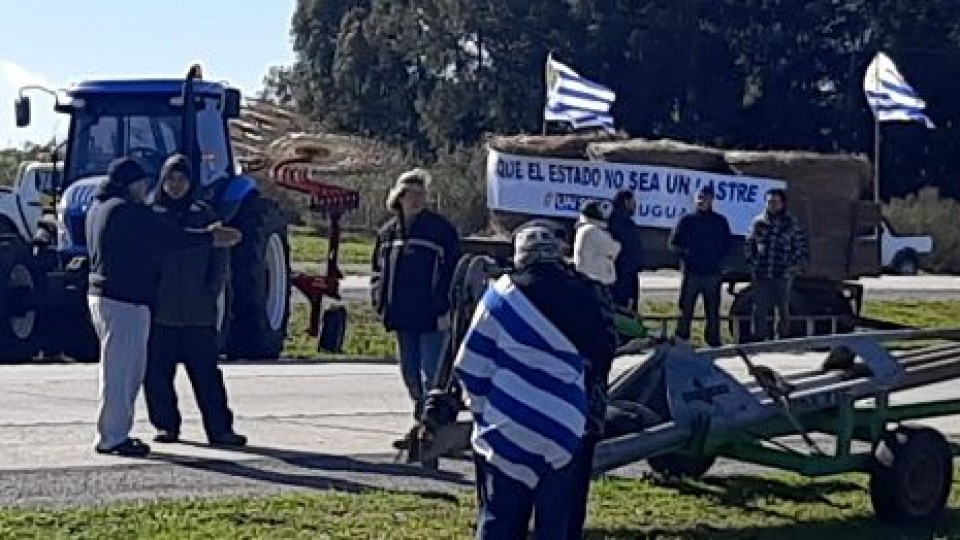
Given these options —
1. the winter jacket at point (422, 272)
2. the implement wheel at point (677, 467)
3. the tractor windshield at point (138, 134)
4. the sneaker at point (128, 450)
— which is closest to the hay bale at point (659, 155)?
the tractor windshield at point (138, 134)

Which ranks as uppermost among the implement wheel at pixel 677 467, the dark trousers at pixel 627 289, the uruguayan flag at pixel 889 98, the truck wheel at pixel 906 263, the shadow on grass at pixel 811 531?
the uruguayan flag at pixel 889 98

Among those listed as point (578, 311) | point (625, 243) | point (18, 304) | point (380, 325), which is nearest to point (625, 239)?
point (625, 243)

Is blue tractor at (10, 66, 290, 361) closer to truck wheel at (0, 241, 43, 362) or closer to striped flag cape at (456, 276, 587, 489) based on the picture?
truck wheel at (0, 241, 43, 362)

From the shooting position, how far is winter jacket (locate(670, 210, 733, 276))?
23000 millimetres

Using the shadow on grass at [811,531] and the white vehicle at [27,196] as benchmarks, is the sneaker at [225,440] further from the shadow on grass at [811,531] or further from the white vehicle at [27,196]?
the white vehicle at [27,196]

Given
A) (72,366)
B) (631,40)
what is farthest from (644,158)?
(631,40)

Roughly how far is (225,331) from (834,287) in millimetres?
9862

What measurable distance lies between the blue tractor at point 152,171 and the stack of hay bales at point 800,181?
7175 mm

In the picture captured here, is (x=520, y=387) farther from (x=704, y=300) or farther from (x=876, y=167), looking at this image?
(x=876, y=167)

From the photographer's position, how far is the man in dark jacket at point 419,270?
13.0m

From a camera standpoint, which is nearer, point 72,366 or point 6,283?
point 72,366

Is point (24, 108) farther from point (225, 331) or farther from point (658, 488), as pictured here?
point (658, 488)

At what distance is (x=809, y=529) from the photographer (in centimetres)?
1112

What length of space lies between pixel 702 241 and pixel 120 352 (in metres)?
11.2
